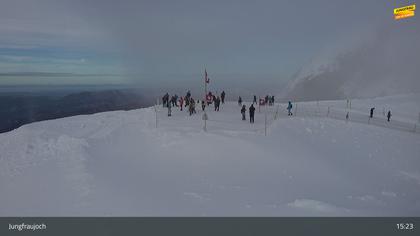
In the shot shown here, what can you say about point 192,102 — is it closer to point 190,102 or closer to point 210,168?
point 190,102

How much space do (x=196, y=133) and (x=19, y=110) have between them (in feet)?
664

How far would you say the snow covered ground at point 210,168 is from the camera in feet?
53.1

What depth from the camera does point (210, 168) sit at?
2148 centimetres

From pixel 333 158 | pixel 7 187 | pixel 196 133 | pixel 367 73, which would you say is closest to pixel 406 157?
pixel 333 158

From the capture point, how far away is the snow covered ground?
1619 centimetres

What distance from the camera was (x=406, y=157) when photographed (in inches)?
1010
